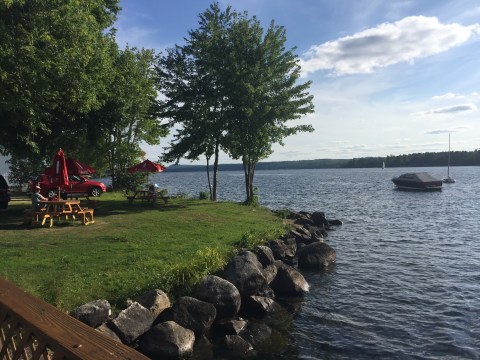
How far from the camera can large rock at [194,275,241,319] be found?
1045cm

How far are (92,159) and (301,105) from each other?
69.5 ft

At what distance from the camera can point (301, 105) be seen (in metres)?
28.5

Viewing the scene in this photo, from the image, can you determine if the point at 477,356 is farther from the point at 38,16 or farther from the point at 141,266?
the point at 38,16

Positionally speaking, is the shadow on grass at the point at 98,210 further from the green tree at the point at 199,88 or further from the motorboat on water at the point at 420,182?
the motorboat on water at the point at 420,182

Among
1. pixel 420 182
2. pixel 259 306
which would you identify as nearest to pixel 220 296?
pixel 259 306

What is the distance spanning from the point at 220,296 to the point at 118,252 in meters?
4.11

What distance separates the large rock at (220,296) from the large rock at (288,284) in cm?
246

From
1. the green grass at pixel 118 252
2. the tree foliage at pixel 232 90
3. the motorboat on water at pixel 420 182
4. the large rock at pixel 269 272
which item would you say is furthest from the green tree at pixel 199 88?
the motorboat on water at pixel 420 182

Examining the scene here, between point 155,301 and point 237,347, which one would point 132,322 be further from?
point 237,347

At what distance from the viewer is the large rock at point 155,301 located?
943 cm

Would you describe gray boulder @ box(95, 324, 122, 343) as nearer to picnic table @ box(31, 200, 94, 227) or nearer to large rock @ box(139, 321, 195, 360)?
large rock @ box(139, 321, 195, 360)

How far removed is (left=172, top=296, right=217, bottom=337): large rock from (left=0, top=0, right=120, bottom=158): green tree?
32.8 feet

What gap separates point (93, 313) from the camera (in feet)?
27.0

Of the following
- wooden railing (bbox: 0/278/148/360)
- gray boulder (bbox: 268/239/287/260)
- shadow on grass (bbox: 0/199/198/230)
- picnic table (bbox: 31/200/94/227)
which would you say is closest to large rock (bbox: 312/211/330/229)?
shadow on grass (bbox: 0/199/198/230)
